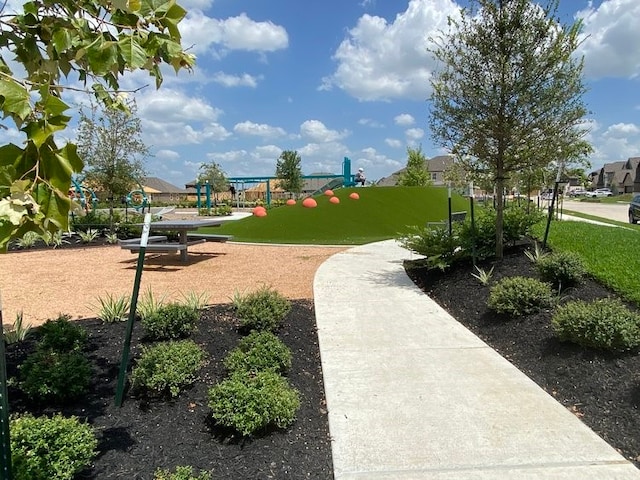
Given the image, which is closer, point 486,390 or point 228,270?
point 486,390

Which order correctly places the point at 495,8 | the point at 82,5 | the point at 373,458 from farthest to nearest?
the point at 495,8 → the point at 373,458 → the point at 82,5

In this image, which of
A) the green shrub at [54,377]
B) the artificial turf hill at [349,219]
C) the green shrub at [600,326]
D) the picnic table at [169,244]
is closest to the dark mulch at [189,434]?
the green shrub at [54,377]

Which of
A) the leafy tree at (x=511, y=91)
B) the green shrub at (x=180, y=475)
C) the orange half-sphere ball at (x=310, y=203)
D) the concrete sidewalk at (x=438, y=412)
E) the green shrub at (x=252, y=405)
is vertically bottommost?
the concrete sidewalk at (x=438, y=412)

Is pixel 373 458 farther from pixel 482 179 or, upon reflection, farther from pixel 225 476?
pixel 482 179

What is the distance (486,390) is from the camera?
3611mm

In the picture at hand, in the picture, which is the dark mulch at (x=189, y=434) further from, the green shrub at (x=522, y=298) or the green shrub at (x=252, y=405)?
the green shrub at (x=522, y=298)

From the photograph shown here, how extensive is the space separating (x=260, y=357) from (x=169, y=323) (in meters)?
1.31

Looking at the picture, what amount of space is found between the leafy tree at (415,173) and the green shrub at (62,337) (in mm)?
26521

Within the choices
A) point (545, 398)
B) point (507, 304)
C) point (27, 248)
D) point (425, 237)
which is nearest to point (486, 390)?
point (545, 398)

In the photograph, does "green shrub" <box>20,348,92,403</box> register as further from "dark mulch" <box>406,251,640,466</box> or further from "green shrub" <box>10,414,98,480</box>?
"dark mulch" <box>406,251,640,466</box>

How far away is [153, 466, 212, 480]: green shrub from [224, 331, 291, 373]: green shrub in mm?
1182

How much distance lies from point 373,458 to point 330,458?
10.5 inches

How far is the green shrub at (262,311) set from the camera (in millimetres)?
4812

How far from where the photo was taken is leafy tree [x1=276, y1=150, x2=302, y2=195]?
183 ft
